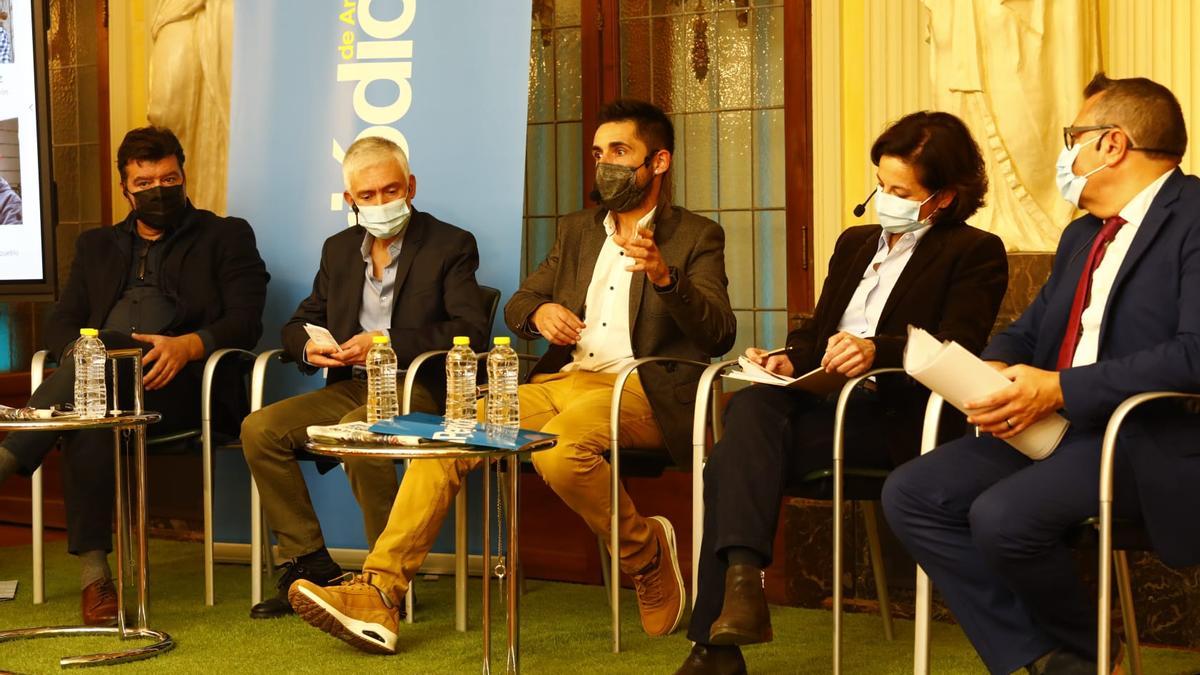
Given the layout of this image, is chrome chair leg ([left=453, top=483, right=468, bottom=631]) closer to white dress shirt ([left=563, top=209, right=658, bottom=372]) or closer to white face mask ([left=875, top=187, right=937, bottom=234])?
white dress shirt ([left=563, top=209, right=658, bottom=372])

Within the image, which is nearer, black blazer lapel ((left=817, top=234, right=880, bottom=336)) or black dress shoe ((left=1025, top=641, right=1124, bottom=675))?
black dress shoe ((left=1025, top=641, right=1124, bottom=675))

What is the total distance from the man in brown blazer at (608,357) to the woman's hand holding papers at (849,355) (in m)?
0.52

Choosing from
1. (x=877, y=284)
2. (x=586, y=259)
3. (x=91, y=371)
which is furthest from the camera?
(x=586, y=259)

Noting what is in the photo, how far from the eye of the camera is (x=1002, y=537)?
2.62 metres

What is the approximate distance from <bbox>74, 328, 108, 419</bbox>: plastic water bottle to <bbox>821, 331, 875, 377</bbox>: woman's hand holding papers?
1.69 metres

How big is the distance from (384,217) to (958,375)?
1952mm

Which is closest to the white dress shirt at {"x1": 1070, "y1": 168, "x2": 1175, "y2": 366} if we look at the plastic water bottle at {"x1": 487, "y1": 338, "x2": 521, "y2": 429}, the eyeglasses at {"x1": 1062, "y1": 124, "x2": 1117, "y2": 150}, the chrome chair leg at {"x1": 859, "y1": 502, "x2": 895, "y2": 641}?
the eyeglasses at {"x1": 1062, "y1": 124, "x2": 1117, "y2": 150}

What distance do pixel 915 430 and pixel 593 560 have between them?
1591mm

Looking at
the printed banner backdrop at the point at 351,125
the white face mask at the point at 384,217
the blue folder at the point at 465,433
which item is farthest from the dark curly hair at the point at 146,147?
the blue folder at the point at 465,433

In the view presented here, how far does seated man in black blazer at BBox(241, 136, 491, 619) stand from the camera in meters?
3.91

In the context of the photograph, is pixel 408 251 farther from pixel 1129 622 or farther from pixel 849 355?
pixel 1129 622

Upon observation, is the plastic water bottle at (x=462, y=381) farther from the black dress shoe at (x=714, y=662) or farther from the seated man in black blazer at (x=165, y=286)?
the seated man in black blazer at (x=165, y=286)

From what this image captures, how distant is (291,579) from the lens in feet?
12.9

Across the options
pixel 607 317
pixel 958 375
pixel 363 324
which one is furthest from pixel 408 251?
pixel 958 375
